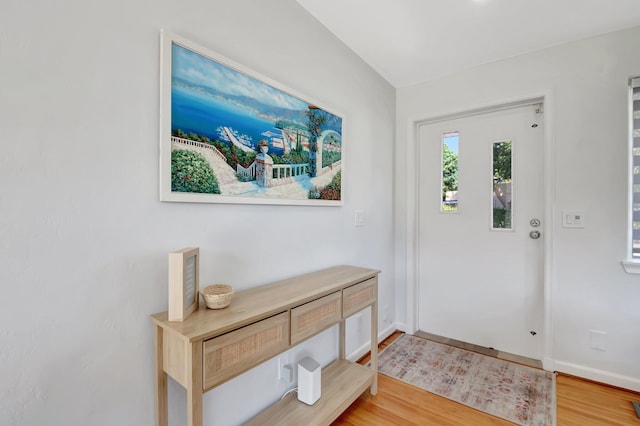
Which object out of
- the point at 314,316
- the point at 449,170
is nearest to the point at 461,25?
the point at 449,170

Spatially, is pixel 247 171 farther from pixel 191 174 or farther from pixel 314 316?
pixel 314 316

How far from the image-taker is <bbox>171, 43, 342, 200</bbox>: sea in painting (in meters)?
1.18

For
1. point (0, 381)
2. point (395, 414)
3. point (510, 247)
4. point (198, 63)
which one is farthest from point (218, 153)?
point (510, 247)

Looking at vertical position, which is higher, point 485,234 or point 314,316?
point 485,234

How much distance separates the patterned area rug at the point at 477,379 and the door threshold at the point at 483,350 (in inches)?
2.3

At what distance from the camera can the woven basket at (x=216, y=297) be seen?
1.10m

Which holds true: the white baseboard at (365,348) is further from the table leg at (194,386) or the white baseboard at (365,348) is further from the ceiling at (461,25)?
the ceiling at (461,25)

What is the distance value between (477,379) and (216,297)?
193cm

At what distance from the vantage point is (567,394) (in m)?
1.87

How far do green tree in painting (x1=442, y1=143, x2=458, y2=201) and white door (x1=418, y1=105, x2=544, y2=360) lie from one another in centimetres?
3

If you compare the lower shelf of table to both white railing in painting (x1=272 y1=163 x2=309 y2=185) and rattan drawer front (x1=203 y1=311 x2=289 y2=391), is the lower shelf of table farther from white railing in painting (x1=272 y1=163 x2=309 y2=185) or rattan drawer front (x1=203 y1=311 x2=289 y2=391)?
white railing in painting (x1=272 y1=163 x2=309 y2=185)

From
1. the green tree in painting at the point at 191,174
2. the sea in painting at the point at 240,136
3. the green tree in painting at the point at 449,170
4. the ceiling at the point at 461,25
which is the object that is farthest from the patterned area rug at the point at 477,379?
the ceiling at the point at 461,25

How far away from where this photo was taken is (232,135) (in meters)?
1.36

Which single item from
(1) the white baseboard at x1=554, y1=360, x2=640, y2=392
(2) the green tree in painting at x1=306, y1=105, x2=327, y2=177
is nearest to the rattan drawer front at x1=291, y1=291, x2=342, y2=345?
(2) the green tree in painting at x1=306, y1=105, x2=327, y2=177
